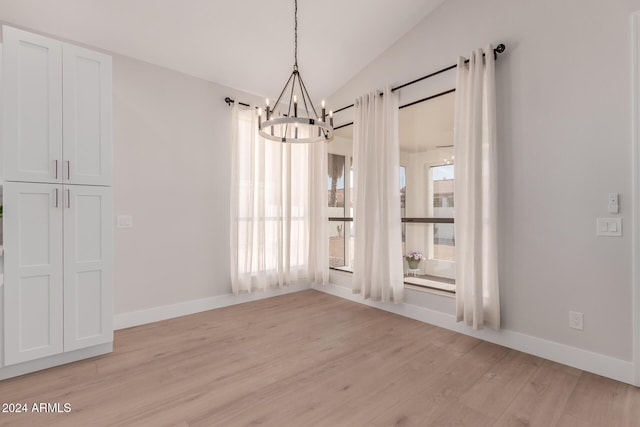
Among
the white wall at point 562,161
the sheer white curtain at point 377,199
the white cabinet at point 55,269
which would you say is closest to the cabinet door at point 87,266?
the white cabinet at point 55,269

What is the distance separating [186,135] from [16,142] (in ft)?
5.23

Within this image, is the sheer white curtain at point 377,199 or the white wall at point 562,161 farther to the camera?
the sheer white curtain at point 377,199

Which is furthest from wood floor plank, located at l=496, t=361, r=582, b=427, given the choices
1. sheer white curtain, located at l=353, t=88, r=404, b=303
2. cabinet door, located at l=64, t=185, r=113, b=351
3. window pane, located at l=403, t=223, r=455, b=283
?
cabinet door, located at l=64, t=185, r=113, b=351

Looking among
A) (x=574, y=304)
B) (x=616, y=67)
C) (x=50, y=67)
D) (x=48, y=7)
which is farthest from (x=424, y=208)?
(x=48, y=7)

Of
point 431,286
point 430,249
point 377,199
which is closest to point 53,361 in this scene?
point 377,199

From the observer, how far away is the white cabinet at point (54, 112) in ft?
7.30

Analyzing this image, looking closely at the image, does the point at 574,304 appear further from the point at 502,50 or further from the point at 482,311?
the point at 502,50

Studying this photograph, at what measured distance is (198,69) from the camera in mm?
3617

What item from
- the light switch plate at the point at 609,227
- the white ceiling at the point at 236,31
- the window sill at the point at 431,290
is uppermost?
the white ceiling at the point at 236,31

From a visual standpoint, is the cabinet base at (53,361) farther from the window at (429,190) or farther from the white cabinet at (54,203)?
the window at (429,190)

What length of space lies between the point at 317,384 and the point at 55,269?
86.7 inches

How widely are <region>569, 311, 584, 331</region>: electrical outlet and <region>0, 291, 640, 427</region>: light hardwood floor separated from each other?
0.34 m

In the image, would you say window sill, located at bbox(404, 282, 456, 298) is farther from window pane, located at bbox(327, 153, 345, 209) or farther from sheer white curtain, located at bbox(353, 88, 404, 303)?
window pane, located at bbox(327, 153, 345, 209)

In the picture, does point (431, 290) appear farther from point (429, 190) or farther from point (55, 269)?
point (55, 269)
